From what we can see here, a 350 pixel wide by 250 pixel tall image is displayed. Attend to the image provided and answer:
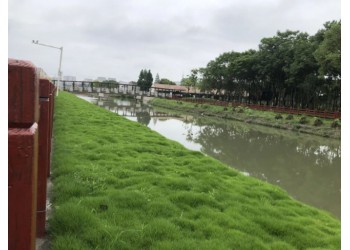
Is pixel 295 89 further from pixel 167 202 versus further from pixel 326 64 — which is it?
pixel 167 202

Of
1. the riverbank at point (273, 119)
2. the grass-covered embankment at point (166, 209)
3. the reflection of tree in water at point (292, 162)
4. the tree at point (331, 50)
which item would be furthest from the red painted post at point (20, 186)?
the riverbank at point (273, 119)

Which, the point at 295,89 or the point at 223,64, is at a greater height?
the point at 223,64

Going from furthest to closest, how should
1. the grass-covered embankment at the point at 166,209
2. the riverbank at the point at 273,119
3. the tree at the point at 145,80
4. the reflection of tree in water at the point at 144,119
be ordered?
the tree at the point at 145,80 < the reflection of tree in water at the point at 144,119 < the riverbank at the point at 273,119 < the grass-covered embankment at the point at 166,209

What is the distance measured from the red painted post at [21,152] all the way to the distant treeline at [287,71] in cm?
2480

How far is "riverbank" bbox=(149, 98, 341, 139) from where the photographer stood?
24.4 metres

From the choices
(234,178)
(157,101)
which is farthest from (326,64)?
(157,101)

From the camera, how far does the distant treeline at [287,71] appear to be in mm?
26406

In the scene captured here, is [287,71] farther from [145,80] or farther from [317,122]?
[145,80]

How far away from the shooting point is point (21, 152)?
0.88m

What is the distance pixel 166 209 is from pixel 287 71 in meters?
34.5

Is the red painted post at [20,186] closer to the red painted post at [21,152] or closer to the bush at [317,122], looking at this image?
the red painted post at [21,152]

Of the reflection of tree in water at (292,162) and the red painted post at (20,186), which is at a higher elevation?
the red painted post at (20,186)
